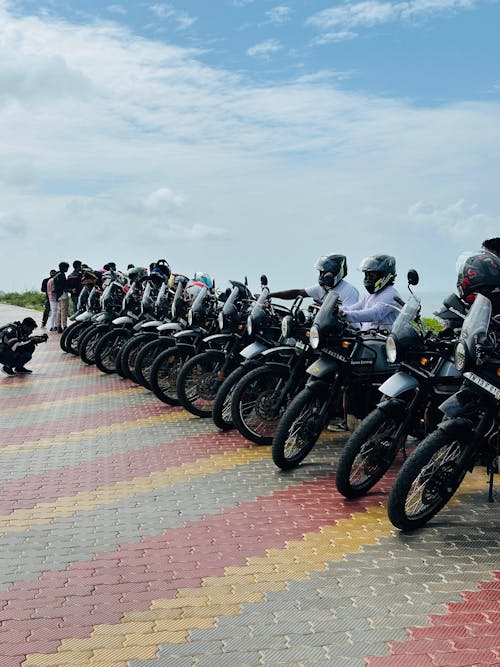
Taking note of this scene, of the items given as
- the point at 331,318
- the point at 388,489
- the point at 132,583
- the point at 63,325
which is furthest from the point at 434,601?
the point at 63,325

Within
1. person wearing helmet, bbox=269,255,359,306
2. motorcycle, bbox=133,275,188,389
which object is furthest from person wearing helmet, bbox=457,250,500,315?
motorcycle, bbox=133,275,188,389

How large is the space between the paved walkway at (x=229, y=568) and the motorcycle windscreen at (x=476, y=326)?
1284 millimetres

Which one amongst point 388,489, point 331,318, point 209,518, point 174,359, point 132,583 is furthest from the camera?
point 174,359

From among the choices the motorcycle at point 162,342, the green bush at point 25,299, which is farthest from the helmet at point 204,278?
the green bush at point 25,299

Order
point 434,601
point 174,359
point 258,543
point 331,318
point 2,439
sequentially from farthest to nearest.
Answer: point 174,359, point 2,439, point 331,318, point 258,543, point 434,601

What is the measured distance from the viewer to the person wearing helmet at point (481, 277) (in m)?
5.63

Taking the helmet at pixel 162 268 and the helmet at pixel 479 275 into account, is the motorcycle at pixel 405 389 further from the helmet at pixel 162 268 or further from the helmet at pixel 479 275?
the helmet at pixel 162 268

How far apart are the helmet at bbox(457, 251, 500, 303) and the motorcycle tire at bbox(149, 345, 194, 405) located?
5.47 meters

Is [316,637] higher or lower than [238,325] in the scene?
lower

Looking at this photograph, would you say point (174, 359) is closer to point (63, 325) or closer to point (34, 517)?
point (34, 517)

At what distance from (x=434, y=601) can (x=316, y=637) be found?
0.78m

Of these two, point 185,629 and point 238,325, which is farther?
point 238,325

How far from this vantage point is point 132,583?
4801 mm

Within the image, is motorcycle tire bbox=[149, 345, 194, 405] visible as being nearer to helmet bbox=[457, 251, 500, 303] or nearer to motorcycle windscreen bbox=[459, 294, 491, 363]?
helmet bbox=[457, 251, 500, 303]
